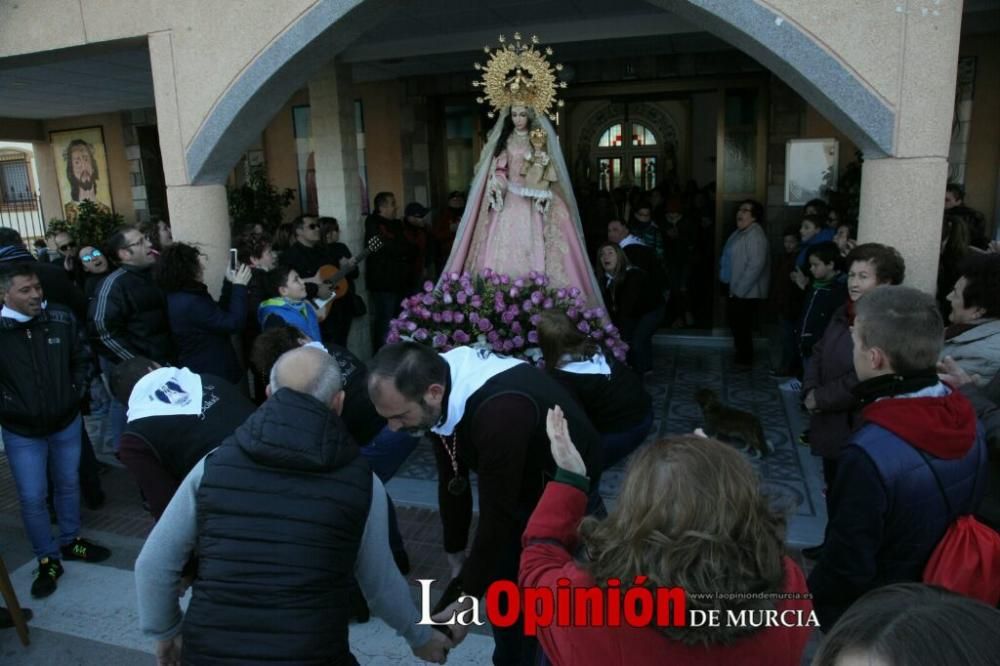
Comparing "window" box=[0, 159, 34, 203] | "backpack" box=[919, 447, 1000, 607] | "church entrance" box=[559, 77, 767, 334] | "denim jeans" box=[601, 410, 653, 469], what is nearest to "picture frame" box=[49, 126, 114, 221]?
"window" box=[0, 159, 34, 203]

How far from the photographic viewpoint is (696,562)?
1298mm

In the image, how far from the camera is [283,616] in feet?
5.80

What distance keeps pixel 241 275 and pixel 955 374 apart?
403 centimetres

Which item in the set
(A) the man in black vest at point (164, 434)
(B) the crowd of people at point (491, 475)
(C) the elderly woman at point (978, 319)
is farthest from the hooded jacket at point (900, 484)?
(A) the man in black vest at point (164, 434)

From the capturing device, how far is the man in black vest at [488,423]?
7.29 ft

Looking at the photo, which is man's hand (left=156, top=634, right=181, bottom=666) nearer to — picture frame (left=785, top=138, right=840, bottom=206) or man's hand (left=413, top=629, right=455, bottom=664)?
man's hand (left=413, top=629, right=455, bottom=664)

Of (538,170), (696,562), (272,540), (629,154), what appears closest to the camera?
(696,562)

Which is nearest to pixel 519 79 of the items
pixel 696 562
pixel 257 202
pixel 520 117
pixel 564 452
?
pixel 520 117

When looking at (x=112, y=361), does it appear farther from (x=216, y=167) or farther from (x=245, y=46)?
(x=245, y=46)

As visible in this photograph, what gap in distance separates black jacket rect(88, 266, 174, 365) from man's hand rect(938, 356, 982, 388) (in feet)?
14.0

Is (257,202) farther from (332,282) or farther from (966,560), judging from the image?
(966,560)

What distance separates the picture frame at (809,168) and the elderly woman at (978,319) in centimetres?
533

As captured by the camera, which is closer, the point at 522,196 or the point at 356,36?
the point at 356,36

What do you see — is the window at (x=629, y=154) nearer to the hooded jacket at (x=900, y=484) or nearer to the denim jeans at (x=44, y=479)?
the denim jeans at (x=44, y=479)
